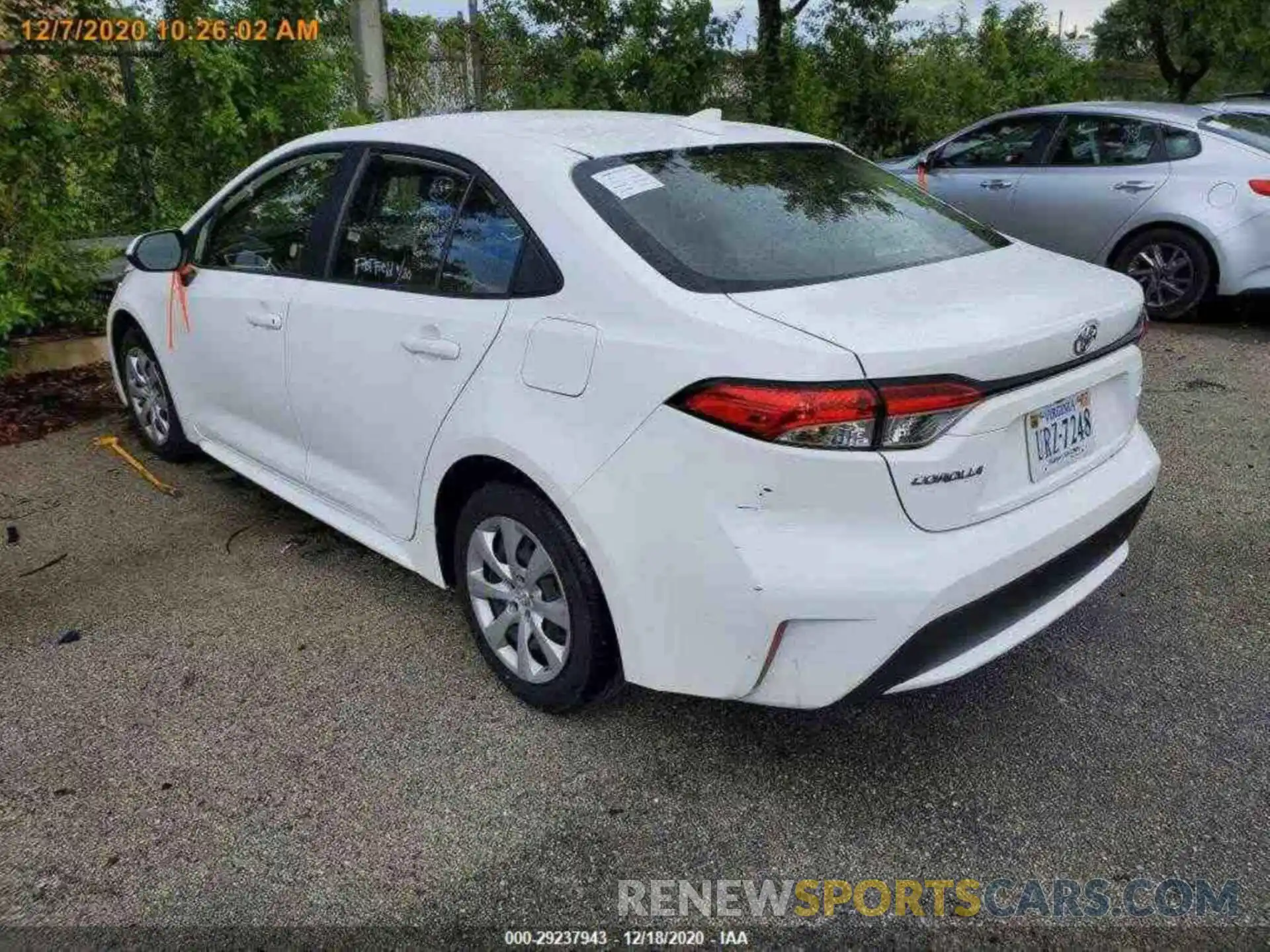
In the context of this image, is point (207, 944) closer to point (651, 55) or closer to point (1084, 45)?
point (651, 55)

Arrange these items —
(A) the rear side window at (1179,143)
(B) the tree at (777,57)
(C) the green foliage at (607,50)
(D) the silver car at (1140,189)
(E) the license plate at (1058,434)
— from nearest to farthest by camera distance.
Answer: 1. (E) the license plate at (1058,434)
2. (D) the silver car at (1140,189)
3. (A) the rear side window at (1179,143)
4. (C) the green foliage at (607,50)
5. (B) the tree at (777,57)

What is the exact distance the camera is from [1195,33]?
1363 cm

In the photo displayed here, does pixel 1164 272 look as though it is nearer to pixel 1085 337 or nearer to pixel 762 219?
pixel 1085 337

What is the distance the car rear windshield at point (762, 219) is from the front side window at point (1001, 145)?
202 inches

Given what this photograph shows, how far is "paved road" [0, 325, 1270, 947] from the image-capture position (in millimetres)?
2271

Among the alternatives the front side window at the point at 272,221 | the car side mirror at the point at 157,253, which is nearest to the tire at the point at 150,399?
the car side mirror at the point at 157,253

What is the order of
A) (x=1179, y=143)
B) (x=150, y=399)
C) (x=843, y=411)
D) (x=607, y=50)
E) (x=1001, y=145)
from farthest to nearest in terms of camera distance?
(x=607, y=50) → (x=1001, y=145) → (x=1179, y=143) → (x=150, y=399) → (x=843, y=411)

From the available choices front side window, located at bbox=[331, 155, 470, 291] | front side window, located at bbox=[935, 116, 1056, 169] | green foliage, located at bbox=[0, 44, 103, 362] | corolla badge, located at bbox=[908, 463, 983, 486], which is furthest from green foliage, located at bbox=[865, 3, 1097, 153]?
corolla badge, located at bbox=[908, 463, 983, 486]

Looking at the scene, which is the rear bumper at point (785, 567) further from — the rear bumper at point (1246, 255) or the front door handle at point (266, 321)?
the rear bumper at point (1246, 255)

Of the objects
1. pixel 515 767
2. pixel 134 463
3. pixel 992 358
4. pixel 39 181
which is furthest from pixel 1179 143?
pixel 39 181

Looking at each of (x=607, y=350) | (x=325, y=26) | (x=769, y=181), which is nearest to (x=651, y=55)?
(x=325, y=26)

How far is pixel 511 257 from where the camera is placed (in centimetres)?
271

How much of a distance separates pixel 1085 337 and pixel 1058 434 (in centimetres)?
24

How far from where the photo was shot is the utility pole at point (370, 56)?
7.32 meters
